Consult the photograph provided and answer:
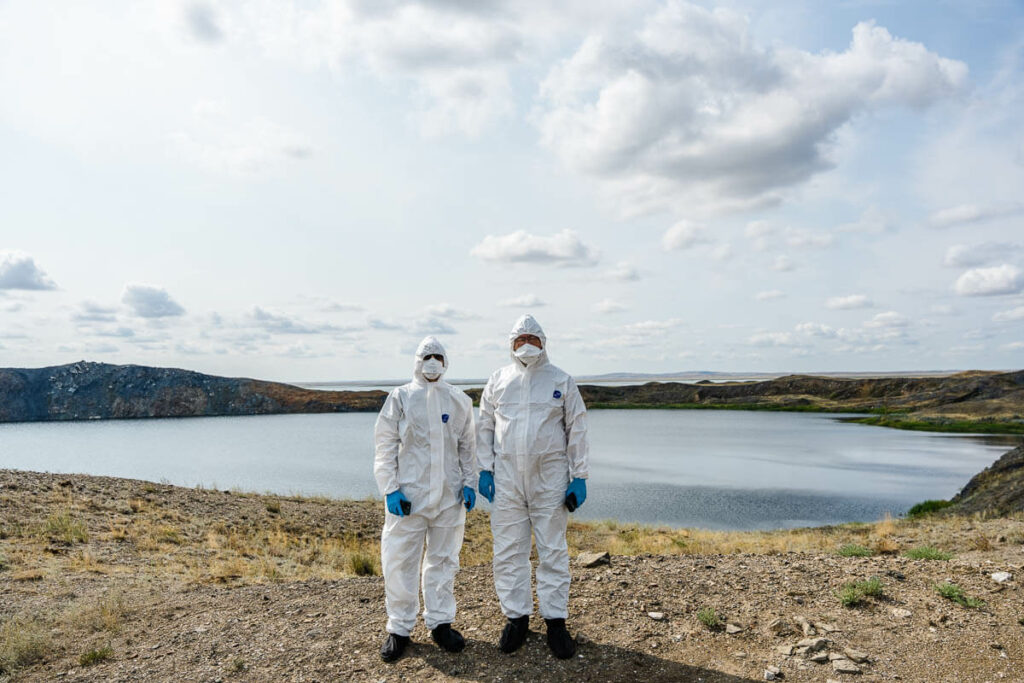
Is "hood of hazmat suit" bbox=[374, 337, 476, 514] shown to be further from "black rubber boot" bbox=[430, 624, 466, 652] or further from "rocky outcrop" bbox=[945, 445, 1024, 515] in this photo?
"rocky outcrop" bbox=[945, 445, 1024, 515]

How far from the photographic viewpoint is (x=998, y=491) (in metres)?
14.7

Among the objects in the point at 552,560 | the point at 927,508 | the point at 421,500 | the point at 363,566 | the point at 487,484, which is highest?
the point at 487,484

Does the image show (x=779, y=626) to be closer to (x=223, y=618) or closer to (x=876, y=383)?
(x=223, y=618)

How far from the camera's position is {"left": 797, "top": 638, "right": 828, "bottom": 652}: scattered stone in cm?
436

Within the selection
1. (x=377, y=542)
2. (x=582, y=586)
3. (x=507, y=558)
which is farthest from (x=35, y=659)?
(x=377, y=542)

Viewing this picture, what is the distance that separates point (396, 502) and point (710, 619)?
2.71 m

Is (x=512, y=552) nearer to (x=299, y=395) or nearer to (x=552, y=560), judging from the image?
(x=552, y=560)

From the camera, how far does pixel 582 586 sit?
18.6 ft

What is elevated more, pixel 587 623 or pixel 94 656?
pixel 587 623

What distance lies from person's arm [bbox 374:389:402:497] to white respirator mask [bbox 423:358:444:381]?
0.27 meters

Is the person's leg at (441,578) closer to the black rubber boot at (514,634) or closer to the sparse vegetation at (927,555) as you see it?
the black rubber boot at (514,634)

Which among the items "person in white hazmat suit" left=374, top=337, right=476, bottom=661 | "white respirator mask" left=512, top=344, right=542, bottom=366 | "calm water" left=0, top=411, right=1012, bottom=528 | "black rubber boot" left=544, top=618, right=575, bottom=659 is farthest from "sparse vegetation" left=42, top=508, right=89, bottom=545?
"calm water" left=0, top=411, right=1012, bottom=528

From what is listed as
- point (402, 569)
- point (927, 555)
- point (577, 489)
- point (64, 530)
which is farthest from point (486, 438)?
point (64, 530)

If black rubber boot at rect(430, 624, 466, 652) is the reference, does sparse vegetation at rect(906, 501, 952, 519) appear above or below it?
below
